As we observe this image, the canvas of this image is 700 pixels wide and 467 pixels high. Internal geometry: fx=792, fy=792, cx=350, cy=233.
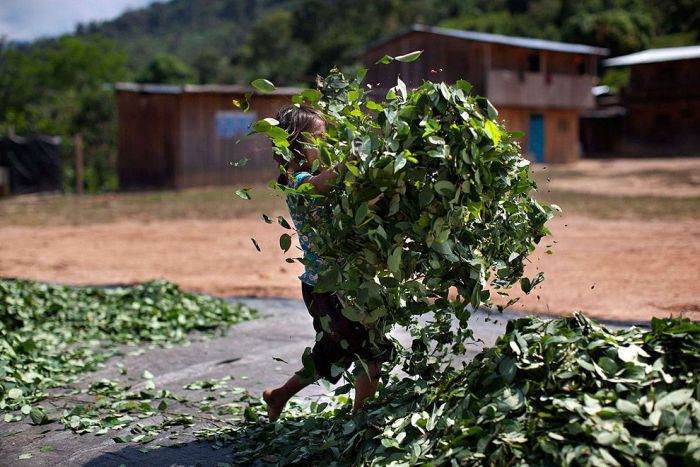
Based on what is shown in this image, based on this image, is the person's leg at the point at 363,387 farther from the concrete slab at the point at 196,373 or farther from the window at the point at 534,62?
the window at the point at 534,62

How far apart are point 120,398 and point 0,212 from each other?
13.0 m

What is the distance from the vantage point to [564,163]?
32406 mm

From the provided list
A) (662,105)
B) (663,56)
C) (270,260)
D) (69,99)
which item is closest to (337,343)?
(270,260)

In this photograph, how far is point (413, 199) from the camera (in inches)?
111

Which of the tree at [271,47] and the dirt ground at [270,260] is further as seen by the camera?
the tree at [271,47]

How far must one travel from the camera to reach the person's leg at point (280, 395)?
11.1ft

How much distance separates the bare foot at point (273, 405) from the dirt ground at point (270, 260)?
2.16 m

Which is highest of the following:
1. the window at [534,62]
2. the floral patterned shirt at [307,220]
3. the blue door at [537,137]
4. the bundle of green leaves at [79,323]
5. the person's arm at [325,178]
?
the window at [534,62]

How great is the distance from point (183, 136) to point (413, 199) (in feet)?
59.7

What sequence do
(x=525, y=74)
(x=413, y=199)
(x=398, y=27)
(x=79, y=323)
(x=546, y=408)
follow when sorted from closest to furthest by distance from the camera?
1. (x=546, y=408)
2. (x=413, y=199)
3. (x=79, y=323)
4. (x=525, y=74)
5. (x=398, y=27)

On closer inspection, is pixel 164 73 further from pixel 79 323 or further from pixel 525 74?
pixel 79 323

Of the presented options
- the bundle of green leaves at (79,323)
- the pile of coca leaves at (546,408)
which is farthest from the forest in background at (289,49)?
the pile of coca leaves at (546,408)

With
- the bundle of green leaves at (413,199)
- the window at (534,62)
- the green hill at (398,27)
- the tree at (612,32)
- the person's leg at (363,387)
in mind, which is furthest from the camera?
the green hill at (398,27)

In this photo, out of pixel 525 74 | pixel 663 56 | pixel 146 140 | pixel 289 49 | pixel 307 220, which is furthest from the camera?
pixel 289 49
